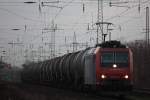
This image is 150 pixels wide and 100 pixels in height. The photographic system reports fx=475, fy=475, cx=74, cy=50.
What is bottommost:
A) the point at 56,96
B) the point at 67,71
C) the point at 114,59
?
the point at 56,96

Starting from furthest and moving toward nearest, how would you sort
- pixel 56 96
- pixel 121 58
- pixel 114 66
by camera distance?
pixel 121 58 → pixel 114 66 → pixel 56 96

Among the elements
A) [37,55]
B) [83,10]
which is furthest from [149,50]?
[37,55]

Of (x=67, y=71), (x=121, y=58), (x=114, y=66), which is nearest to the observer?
(x=114, y=66)

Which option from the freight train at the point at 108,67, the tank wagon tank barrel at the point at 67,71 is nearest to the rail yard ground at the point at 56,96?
the freight train at the point at 108,67

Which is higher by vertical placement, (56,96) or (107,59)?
(107,59)

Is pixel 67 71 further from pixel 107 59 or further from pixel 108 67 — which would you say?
pixel 108 67

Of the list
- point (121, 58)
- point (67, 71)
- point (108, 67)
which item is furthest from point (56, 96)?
point (67, 71)

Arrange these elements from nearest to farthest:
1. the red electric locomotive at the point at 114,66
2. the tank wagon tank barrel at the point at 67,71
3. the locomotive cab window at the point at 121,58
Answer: the red electric locomotive at the point at 114,66 < the locomotive cab window at the point at 121,58 < the tank wagon tank barrel at the point at 67,71

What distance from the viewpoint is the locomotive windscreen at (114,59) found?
2892 cm

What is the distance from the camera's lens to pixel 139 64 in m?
60.6

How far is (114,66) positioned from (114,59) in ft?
1.72

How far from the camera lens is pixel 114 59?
95.6 feet

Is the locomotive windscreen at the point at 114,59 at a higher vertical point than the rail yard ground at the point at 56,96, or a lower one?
higher

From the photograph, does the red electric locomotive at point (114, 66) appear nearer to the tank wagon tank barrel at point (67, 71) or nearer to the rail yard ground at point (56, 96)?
the rail yard ground at point (56, 96)
